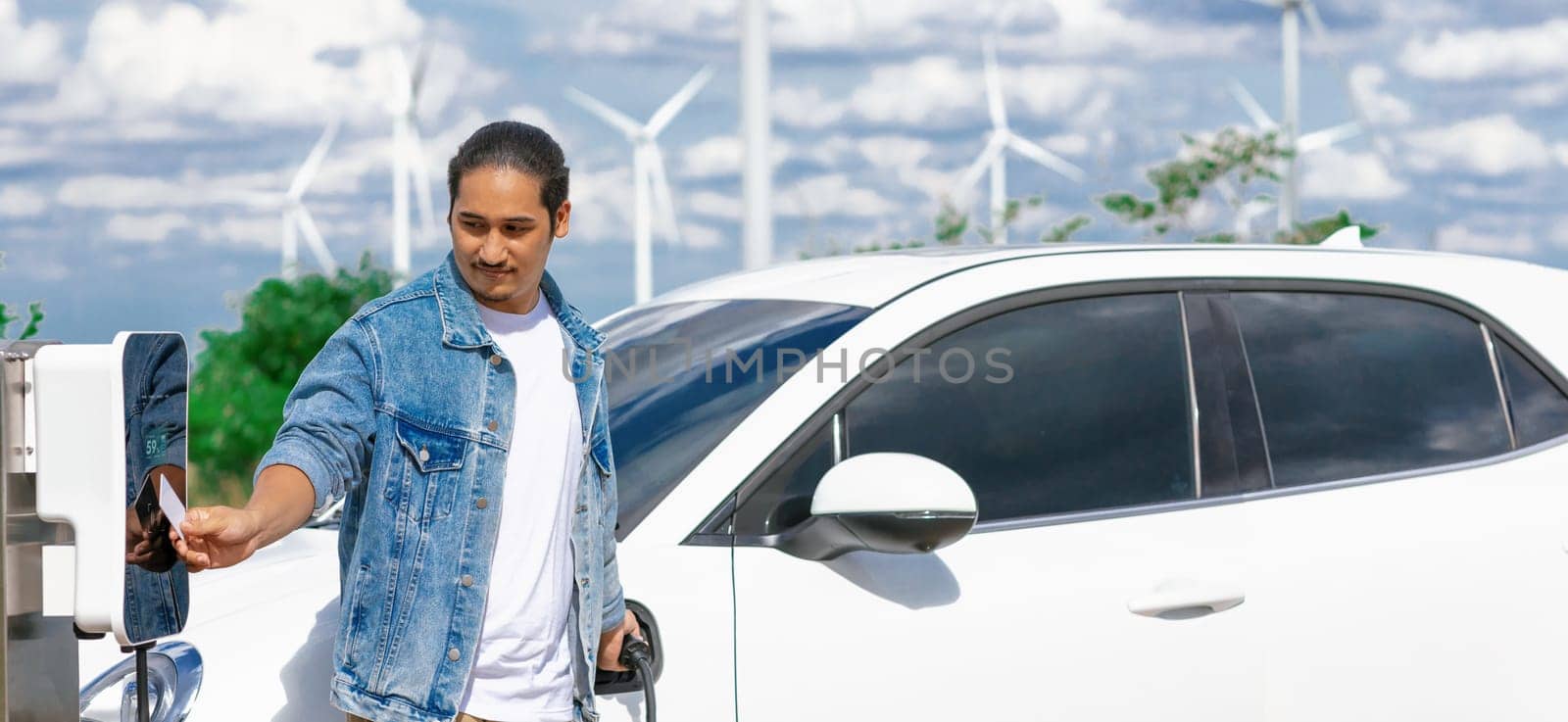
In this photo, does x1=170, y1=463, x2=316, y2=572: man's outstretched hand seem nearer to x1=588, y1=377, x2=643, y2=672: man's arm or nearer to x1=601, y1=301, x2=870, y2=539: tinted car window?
x1=588, y1=377, x2=643, y2=672: man's arm

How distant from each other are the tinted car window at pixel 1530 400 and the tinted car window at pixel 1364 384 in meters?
0.05

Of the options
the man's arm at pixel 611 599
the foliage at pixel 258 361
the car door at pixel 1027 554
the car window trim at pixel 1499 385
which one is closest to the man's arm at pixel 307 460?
the man's arm at pixel 611 599

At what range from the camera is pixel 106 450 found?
201cm

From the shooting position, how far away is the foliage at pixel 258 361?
11852mm

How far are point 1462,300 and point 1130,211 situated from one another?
48.1ft

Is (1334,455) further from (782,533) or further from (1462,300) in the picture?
(782,533)

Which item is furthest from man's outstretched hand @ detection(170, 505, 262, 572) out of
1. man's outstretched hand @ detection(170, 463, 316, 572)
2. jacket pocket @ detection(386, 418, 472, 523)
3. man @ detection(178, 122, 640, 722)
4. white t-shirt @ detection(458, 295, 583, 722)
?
white t-shirt @ detection(458, 295, 583, 722)

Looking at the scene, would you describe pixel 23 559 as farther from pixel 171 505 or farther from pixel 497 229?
pixel 497 229

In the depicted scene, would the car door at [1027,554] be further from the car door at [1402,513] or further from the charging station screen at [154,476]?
the charging station screen at [154,476]

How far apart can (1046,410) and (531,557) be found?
123 cm

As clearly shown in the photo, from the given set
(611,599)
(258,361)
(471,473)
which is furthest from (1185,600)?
(258,361)

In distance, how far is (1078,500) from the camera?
320 cm

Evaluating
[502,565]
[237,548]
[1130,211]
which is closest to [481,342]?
[502,565]

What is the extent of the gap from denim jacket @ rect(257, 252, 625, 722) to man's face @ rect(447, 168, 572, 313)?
75 mm
